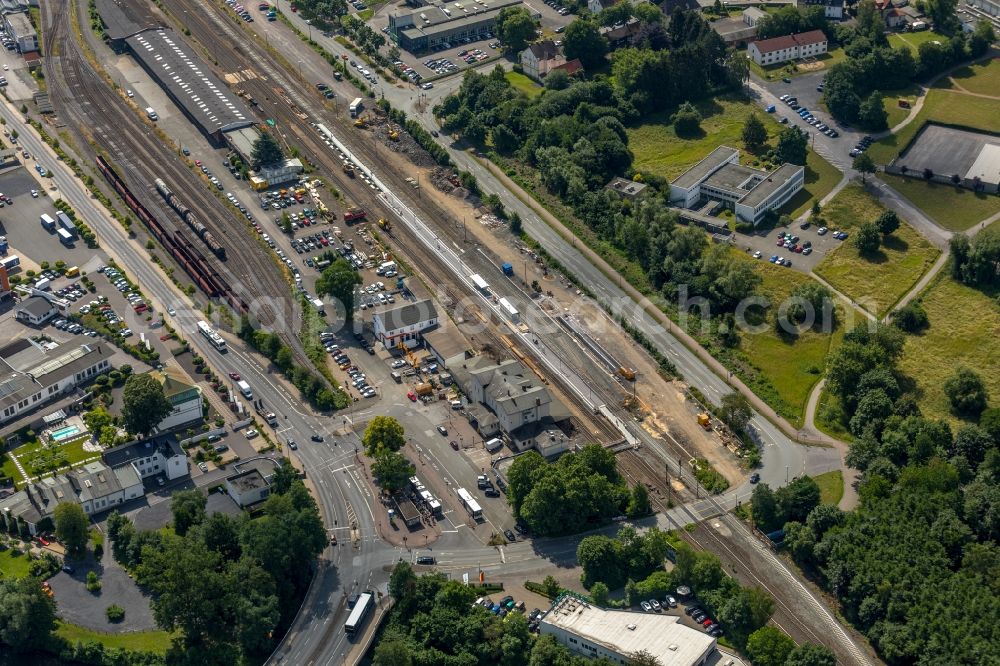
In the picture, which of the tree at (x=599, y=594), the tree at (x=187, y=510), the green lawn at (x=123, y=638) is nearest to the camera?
the green lawn at (x=123, y=638)

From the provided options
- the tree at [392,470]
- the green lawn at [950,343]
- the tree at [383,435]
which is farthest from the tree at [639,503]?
the green lawn at [950,343]

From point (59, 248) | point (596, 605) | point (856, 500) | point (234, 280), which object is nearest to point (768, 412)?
point (856, 500)

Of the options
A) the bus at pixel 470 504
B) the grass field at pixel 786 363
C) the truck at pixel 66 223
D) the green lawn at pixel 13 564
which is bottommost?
the grass field at pixel 786 363

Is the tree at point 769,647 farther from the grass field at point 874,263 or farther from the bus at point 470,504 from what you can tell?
the grass field at point 874,263

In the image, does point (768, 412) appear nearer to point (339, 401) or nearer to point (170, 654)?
point (339, 401)

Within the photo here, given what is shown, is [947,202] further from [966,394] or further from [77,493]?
[77,493]

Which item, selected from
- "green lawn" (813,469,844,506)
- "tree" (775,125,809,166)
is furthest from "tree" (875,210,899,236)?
"green lawn" (813,469,844,506)
